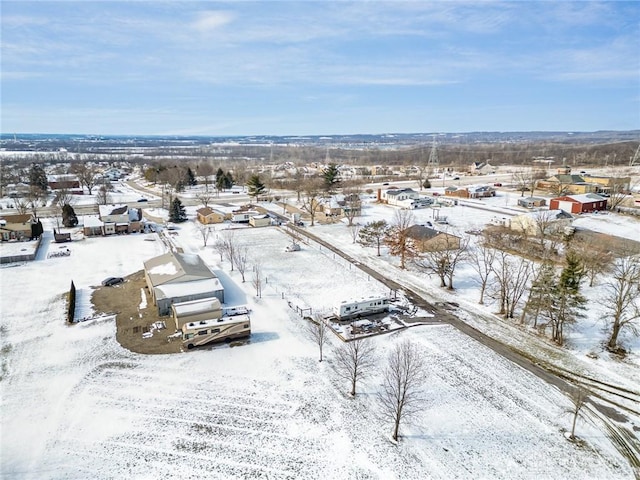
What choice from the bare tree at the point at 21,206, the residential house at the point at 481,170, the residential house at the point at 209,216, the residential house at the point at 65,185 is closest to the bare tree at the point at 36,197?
the bare tree at the point at 21,206

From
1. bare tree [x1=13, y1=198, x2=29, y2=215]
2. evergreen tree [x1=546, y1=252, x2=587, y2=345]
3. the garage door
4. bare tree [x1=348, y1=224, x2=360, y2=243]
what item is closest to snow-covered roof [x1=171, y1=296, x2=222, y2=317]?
evergreen tree [x1=546, y1=252, x2=587, y2=345]

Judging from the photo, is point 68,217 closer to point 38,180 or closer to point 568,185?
point 38,180

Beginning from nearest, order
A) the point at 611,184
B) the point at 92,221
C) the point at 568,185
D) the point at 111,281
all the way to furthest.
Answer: the point at 111,281, the point at 92,221, the point at 611,184, the point at 568,185

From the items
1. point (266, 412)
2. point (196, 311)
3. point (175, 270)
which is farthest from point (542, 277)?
point (175, 270)

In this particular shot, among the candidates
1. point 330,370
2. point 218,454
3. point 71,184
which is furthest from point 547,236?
point 71,184

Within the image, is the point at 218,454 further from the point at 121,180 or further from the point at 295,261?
the point at 121,180

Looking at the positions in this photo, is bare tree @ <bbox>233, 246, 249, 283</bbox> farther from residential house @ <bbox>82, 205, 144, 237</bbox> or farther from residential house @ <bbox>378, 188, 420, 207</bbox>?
residential house @ <bbox>378, 188, 420, 207</bbox>

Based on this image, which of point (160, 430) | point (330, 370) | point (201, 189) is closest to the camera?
point (160, 430)
